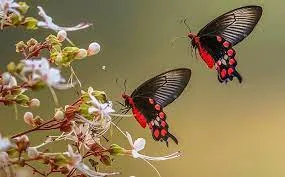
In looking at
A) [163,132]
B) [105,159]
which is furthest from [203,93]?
[105,159]

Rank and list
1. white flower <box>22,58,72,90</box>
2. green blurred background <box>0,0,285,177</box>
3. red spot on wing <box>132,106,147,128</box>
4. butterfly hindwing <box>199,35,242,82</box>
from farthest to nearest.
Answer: green blurred background <box>0,0,285,177</box> → butterfly hindwing <box>199,35,242,82</box> → red spot on wing <box>132,106,147,128</box> → white flower <box>22,58,72,90</box>

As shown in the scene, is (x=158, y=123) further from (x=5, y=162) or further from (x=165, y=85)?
(x=5, y=162)

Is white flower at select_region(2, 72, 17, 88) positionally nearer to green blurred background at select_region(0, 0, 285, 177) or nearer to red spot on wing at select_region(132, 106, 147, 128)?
red spot on wing at select_region(132, 106, 147, 128)

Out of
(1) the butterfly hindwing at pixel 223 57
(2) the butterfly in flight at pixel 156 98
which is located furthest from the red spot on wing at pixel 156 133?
(1) the butterfly hindwing at pixel 223 57

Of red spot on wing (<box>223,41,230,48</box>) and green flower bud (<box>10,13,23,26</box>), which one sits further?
red spot on wing (<box>223,41,230,48</box>)

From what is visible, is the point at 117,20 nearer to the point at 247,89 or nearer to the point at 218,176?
the point at 247,89

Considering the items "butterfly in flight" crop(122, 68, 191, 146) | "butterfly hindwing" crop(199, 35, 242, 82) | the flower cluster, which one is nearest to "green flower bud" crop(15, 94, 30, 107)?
the flower cluster

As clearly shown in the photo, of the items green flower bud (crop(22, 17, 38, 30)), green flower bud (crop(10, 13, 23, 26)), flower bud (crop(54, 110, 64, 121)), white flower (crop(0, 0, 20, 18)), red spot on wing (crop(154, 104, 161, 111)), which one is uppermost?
white flower (crop(0, 0, 20, 18))

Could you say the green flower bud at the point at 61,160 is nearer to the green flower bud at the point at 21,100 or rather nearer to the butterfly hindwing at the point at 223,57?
the green flower bud at the point at 21,100
